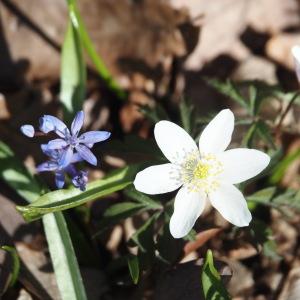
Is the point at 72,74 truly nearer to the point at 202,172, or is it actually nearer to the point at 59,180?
the point at 59,180

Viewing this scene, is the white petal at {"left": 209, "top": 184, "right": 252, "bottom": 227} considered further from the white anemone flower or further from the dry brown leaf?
the dry brown leaf

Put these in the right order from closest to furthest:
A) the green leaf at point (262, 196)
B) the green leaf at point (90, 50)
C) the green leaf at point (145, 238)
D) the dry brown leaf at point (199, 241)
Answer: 1. the green leaf at point (145, 238)
2. the green leaf at point (262, 196)
3. the dry brown leaf at point (199, 241)
4. the green leaf at point (90, 50)

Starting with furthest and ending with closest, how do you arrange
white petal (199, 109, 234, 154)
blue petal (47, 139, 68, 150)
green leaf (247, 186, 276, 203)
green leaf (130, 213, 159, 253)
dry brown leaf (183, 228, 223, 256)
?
dry brown leaf (183, 228, 223, 256), green leaf (247, 186, 276, 203), green leaf (130, 213, 159, 253), white petal (199, 109, 234, 154), blue petal (47, 139, 68, 150)

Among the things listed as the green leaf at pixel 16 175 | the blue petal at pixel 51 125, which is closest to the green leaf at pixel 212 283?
the blue petal at pixel 51 125

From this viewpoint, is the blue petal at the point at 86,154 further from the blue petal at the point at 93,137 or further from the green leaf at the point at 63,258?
the green leaf at the point at 63,258

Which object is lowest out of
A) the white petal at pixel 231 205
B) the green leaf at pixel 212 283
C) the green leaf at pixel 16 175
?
the green leaf at pixel 212 283

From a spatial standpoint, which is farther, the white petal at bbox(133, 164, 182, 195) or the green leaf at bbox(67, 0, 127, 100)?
the green leaf at bbox(67, 0, 127, 100)

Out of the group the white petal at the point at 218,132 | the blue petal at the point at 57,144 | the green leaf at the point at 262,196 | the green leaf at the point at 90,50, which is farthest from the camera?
the green leaf at the point at 90,50

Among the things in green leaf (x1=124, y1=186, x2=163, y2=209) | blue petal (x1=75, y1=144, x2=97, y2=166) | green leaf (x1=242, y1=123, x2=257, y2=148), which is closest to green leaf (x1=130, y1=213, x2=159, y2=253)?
green leaf (x1=124, y1=186, x2=163, y2=209)
